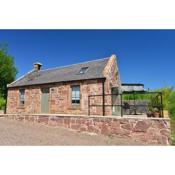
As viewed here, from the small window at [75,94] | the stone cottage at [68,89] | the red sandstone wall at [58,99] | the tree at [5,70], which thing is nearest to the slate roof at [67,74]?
the stone cottage at [68,89]

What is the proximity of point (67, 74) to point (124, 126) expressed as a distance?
8547 millimetres

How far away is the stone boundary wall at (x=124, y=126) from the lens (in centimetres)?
835

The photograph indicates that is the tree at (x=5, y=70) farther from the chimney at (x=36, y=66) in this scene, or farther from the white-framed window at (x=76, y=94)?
the white-framed window at (x=76, y=94)

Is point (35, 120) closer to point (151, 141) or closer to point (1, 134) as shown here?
point (1, 134)

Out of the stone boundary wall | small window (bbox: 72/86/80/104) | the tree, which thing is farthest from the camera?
the tree

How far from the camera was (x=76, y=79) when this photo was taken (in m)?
14.6

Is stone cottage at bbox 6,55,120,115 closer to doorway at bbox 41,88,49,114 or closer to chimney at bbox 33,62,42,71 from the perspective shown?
doorway at bbox 41,88,49,114

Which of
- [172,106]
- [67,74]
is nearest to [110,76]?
[67,74]

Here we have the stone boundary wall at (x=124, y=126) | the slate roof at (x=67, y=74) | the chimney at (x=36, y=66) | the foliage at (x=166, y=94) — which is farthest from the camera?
the chimney at (x=36, y=66)

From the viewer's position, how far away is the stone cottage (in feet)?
45.4

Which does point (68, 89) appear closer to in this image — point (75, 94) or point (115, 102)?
point (75, 94)

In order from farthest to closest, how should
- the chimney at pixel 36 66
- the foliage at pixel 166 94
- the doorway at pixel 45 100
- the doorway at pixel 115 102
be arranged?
the chimney at pixel 36 66 < the foliage at pixel 166 94 < the doorway at pixel 45 100 < the doorway at pixel 115 102

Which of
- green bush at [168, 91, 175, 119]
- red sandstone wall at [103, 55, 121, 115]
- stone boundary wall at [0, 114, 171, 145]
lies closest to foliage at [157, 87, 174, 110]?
green bush at [168, 91, 175, 119]
